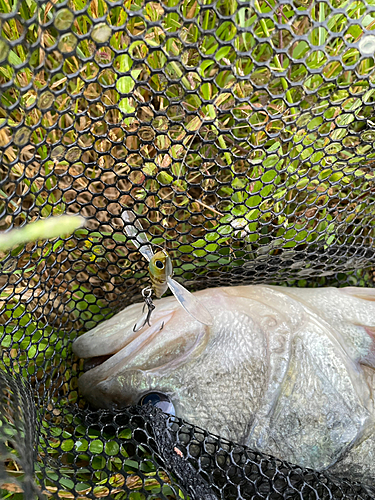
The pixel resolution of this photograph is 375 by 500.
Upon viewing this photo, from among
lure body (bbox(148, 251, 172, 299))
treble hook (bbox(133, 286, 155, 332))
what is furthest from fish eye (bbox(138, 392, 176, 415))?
lure body (bbox(148, 251, 172, 299))

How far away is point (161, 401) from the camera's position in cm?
140

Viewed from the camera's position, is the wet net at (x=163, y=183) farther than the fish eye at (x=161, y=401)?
No

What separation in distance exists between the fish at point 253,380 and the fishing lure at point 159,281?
0.06 m

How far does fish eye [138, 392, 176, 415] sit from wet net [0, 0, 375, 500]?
1.5 inches

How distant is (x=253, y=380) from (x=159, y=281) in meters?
0.50

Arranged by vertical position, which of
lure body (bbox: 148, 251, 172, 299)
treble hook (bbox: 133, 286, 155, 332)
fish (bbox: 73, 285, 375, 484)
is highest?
lure body (bbox: 148, 251, 172, 299)

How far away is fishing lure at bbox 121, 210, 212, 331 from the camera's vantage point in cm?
126

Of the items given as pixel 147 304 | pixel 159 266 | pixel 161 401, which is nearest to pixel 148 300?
pixel 147 304

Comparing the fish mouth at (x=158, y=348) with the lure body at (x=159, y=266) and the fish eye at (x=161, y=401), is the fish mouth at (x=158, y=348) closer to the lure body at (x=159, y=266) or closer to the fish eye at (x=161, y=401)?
the fish eye at (x=161, y=401)

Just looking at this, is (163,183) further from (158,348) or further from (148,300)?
(158,348)

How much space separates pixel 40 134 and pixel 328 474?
162 cm

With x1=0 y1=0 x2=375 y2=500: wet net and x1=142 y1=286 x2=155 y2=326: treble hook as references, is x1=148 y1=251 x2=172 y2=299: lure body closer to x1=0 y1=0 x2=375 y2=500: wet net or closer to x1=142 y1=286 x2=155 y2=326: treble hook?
x1=142 y1=286 x2=155 y2=326: treble hook

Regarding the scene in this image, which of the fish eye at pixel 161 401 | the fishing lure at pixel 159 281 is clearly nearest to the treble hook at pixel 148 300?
the fishing lure at pixel 159 281

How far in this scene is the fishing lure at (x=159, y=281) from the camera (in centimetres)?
126
